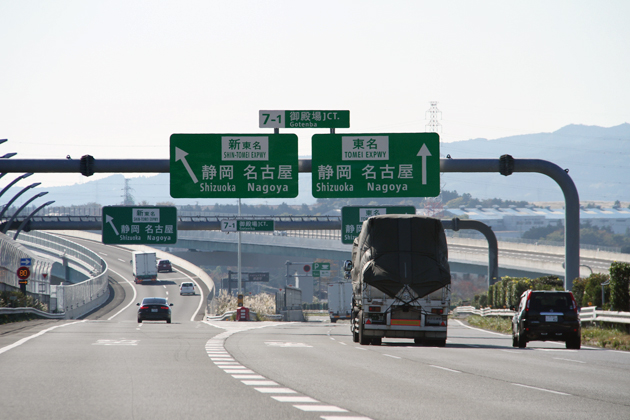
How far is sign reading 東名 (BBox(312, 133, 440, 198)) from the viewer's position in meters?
27.9

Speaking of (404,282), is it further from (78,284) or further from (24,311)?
(78,284)

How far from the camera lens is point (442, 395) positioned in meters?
10.7

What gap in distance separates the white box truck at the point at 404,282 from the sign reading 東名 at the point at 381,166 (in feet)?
15.8

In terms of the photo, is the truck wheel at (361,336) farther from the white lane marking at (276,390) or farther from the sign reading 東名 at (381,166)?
the white lane marking at (276,390)

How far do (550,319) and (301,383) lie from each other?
1337 cm

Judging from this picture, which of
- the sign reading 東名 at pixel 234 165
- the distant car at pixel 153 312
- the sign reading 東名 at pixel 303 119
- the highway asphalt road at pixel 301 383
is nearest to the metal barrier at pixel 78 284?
the distant car at pixel 153 312

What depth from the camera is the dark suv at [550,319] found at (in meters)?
23.2

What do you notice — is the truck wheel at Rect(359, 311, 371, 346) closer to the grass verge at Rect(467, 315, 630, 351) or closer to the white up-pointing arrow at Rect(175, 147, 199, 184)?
the grass verge at Rect(467, 315, 630, 351)

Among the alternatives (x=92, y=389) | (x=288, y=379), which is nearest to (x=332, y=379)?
(x=288, y=379)

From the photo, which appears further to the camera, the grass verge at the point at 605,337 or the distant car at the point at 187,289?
the distant car at the point at 187,289

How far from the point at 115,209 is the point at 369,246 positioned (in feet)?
65.7

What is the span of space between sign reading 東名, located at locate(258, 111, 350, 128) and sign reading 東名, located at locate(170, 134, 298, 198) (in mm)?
540

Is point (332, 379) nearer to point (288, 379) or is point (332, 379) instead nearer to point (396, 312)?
point (288, 379)

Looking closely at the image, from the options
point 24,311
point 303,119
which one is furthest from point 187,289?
point 303,119
